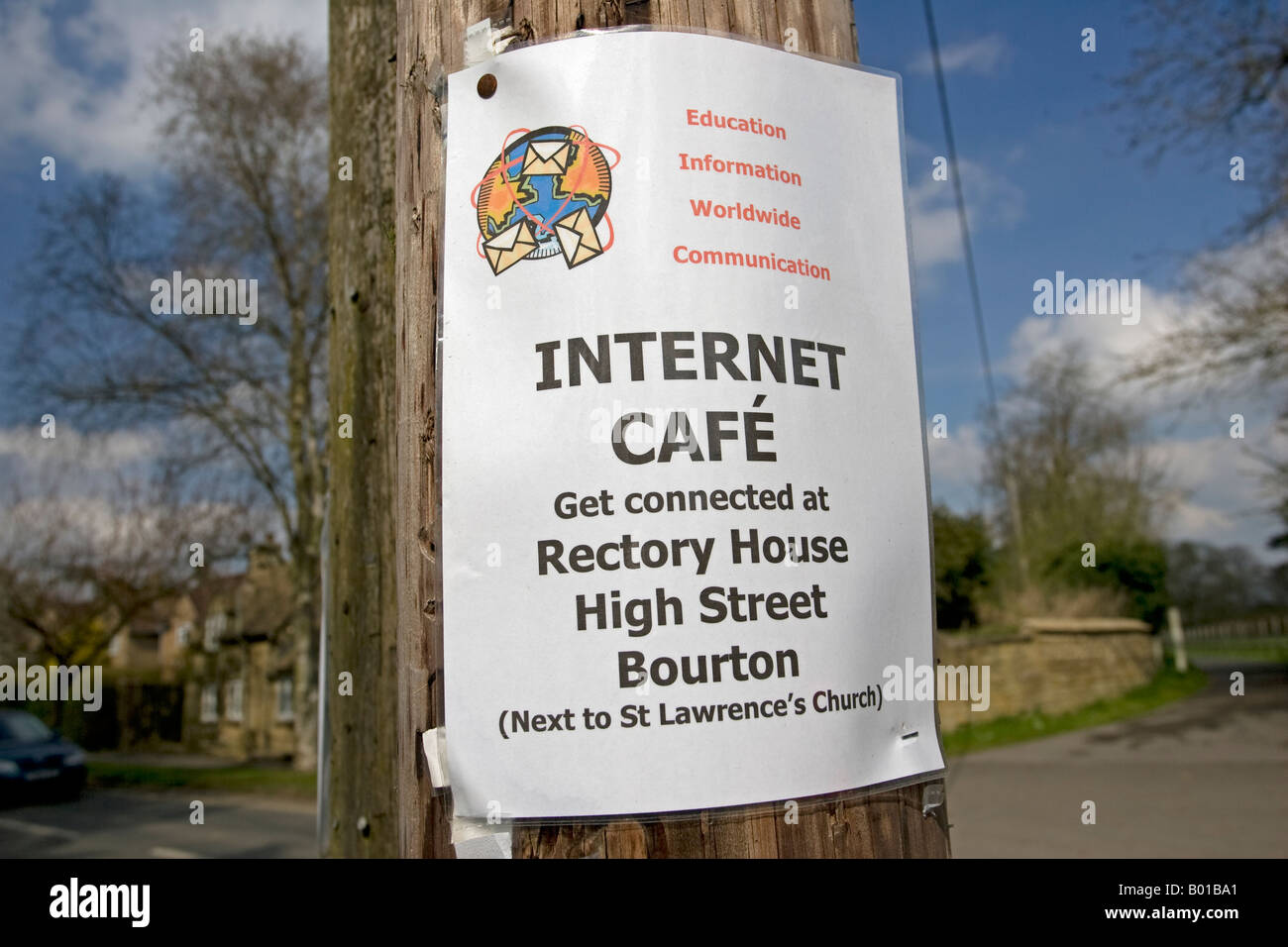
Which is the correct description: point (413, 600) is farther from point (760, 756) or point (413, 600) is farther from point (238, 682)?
point (238, 682)

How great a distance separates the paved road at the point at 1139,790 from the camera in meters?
8.49

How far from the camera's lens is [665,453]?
149 centimetres

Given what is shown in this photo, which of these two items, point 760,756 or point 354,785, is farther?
point 354,785

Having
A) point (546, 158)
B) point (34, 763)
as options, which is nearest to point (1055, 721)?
point (546, 158)

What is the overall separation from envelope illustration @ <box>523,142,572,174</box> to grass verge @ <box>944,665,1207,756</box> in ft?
49.1

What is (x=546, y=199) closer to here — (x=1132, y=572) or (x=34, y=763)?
(x=34, y=763)

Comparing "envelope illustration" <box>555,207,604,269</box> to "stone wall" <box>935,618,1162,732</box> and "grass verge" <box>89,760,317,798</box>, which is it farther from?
"grass verge" <box>89,760,317,798</box>

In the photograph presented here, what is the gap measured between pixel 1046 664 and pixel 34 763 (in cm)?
1889

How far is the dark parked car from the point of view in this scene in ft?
57.2

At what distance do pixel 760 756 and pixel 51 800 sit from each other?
69.6 ft

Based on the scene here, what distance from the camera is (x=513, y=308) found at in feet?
5.09

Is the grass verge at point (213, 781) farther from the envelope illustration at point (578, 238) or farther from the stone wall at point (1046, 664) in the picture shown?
the envelope illustration at point (578, 238)
